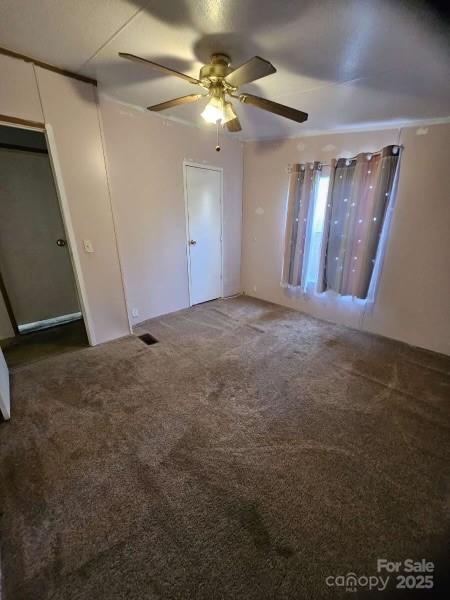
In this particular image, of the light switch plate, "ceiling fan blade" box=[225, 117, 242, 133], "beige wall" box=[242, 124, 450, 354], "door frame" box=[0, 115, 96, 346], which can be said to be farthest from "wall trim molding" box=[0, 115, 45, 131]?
"beige wall" box=[242, 124, 450, 354]

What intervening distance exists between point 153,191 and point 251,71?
1.93 meters

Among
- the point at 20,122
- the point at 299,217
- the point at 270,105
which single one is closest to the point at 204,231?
the point at 299,217

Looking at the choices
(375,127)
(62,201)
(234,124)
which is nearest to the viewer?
(234,124)

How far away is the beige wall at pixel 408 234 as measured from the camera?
2.50m

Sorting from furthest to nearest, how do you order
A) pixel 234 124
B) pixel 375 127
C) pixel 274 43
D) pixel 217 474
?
pixel 375 127 < pixel 234 124 < pixel 274 43 < pixel 217 474

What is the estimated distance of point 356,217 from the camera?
2928 mm

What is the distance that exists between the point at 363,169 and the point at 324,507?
3141 mm

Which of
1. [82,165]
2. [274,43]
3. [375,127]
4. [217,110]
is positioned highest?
[274,43]

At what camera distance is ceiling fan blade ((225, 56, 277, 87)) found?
52.9 inches

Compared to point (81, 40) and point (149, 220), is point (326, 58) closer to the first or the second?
point (81, 40)

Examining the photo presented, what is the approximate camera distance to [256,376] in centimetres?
233

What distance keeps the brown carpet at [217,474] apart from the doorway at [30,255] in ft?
2.59

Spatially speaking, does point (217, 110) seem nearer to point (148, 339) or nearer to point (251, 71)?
point (251, 71)

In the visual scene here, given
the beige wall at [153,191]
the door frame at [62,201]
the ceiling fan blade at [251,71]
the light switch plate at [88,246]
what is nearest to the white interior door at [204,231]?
the beige wall at [153,191]
